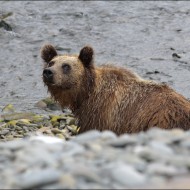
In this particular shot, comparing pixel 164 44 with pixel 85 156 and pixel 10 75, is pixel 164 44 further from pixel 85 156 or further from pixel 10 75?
pixel 85 156

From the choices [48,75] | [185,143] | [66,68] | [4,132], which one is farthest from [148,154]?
[4,132]

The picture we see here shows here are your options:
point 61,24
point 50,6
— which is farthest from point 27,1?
point 61,24

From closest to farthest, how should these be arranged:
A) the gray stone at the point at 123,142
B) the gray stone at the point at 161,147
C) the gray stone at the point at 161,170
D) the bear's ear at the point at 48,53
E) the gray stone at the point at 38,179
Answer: the gray stone at the point at 38,179
the gray stone at the point at 161,170
the gray stone at the point at 161,147
the gray stone at the point at 123,142
the bear's ear at the point at 48,53

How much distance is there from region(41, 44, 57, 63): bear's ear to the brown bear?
0.05 ft

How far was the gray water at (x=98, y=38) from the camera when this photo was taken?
14359 mm

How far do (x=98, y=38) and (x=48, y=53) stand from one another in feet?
25.6

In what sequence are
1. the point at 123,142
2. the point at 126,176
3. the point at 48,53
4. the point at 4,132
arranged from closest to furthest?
the point at 126,176, the point at 123,142, the point at 48,53, the point at 4,132

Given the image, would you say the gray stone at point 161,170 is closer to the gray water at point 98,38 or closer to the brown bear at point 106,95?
the brown bear at point 106,95

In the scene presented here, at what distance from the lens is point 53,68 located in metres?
8.90

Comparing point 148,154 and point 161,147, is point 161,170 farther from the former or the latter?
point 161,147

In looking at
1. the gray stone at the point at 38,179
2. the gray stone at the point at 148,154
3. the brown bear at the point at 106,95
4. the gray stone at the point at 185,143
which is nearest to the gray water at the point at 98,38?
the brown bear at the point at 106,95

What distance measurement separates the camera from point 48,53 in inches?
367

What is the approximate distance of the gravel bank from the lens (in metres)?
4.67

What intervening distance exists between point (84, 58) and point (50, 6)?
10.7 m
